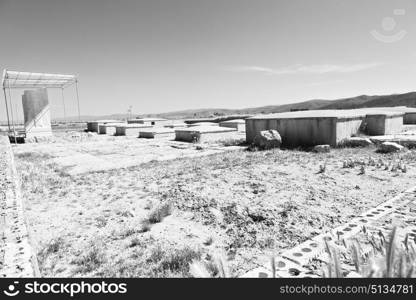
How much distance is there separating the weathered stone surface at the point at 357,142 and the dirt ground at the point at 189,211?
2.97m

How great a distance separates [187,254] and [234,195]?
98.6 inches

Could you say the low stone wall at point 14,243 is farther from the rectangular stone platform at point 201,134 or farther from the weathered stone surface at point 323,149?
the rectangular stone platform at point 201,134

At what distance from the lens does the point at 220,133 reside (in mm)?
18422

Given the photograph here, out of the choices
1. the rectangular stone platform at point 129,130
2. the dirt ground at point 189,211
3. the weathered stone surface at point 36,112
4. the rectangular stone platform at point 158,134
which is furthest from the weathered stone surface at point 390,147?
the weathered stone surface at point 36,112

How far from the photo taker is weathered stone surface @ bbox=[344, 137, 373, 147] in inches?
448

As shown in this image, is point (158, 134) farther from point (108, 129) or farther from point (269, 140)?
point (269, 140)

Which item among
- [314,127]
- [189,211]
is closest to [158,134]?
[314,127]

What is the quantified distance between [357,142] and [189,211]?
934 centimetres

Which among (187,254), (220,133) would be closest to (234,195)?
(187,254)

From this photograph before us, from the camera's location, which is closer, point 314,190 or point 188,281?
point 188,281

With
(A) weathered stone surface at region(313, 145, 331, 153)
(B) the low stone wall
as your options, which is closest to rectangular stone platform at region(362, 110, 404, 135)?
(A) weathered stone surface at region(313, 145, 331, 153)

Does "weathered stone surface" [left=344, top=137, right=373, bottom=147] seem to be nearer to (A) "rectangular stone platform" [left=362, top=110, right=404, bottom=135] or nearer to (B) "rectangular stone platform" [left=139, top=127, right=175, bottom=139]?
(A) "rectangular stone platform" [left=362, top=110, right=404, bottom=135]

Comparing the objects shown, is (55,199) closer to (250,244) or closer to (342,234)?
(250,244)

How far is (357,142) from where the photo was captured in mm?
11602
